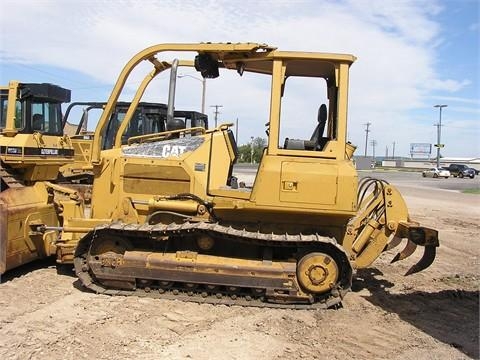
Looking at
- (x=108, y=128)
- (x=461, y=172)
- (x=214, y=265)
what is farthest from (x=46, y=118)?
(x=461, y=172)

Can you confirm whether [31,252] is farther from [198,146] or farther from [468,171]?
[468,171]

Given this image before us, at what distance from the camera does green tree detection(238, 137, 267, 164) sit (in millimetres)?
6272

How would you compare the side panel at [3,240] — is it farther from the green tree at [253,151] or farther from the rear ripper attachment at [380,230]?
the rear ripper attachment at [380,230]

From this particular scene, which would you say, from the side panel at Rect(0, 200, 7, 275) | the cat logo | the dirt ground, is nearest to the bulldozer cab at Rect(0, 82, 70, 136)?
the side panel at Rect(0, 200, 7, 275)

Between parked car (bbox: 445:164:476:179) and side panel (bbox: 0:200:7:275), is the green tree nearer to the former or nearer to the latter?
side panel (bbox: 0:200:7:275)

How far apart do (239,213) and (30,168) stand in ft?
12.0

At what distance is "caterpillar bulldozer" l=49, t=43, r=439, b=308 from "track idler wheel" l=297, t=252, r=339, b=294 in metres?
0.01

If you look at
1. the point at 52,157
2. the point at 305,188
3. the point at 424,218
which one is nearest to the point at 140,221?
the point at 305,188

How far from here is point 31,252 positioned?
6.88 metres

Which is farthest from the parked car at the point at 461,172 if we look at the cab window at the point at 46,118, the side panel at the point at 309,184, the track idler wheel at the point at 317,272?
the side panel at the point at 309,184

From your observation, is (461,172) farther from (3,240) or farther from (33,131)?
(3,240)

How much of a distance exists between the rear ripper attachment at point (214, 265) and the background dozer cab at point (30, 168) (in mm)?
1083

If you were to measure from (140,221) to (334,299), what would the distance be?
98.4 inches

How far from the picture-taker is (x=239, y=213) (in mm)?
6102
